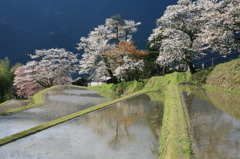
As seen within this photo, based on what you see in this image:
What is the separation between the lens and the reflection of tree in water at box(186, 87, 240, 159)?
539 centimetres

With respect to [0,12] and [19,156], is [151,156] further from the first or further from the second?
[0,12]

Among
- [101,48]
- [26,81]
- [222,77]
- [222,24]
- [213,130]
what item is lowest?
[213,130]

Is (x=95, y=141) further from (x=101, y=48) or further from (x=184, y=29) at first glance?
(x=101, y=48)

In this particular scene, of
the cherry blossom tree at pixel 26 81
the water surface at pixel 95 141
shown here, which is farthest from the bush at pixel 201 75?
the cherry blossom tree at pixel 26 81

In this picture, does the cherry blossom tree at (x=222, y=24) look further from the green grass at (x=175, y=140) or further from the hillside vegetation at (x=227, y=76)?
the green grass at (x=175, y=140)

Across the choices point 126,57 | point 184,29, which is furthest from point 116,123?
point 126,57

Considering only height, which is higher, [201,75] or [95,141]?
[201,75]

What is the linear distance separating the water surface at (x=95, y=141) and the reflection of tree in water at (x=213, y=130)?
3.92ft

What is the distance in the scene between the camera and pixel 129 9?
6417 inches

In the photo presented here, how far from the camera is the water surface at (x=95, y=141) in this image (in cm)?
607

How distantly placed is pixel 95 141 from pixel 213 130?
11.6 feet

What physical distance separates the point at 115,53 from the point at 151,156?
22417 millimetres

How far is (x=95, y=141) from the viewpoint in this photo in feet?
23.4

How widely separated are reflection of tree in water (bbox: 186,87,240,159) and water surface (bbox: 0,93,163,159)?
47.0 inches
